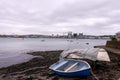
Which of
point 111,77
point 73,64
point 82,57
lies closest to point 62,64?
point 73,64

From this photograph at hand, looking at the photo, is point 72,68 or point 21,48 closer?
point 72,68

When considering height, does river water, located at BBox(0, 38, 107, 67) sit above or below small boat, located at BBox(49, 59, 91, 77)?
below

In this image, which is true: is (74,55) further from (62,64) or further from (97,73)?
(97,73)

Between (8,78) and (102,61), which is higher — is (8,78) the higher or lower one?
the lower one

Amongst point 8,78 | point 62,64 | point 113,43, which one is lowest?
point 8,78

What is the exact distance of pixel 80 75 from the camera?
33.5 feet

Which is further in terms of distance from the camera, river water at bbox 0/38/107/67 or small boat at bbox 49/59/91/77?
river water at bbox 0/38/107/67

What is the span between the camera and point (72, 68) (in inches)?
456

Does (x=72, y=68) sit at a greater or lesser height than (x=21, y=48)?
greater

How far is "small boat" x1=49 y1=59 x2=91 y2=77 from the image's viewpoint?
33.1ft

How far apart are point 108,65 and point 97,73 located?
8.43ft

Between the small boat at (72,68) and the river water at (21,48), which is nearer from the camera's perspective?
the small boat at (72,68)

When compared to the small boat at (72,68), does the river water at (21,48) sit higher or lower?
lower

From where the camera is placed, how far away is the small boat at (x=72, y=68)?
10094 millimetres
